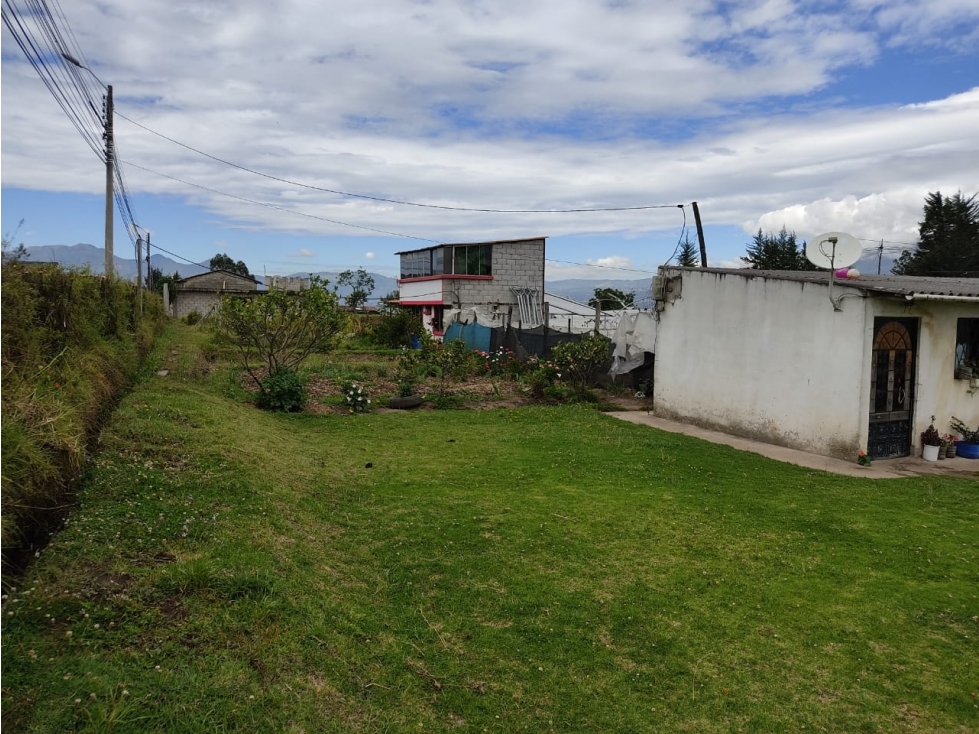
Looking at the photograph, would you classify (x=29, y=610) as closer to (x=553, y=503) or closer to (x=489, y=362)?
(x=553, y=503)

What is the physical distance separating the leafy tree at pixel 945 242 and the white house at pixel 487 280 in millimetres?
17255

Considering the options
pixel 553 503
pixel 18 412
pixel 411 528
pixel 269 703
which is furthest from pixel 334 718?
pixel 553 503

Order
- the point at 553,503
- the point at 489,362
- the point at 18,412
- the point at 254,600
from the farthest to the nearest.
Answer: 1. the point at 489,362
2. the point at 553,503
3. the point at 18,412
4. the point at 254,600

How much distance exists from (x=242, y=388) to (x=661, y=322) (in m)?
8.42

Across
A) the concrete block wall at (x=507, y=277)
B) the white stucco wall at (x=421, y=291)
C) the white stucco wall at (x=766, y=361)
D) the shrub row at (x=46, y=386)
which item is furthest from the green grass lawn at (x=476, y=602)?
the white stucco wall at (x=421, y=291)

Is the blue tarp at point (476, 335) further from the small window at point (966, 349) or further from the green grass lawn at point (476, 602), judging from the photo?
the green grass lawn at point (476, 602)

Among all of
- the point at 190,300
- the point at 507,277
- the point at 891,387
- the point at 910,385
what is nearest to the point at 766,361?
the point at 891,387

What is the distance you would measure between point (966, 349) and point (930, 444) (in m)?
1.86

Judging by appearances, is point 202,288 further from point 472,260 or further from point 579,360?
point 579,360

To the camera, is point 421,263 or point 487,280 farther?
point 421,263

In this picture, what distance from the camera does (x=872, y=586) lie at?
17.1ft

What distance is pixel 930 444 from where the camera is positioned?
32.6 feet

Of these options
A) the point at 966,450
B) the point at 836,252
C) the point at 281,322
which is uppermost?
the point at 836,252

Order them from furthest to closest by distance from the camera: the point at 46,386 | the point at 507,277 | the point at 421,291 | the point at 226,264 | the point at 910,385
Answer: the point at 226,264
the point at 421,291
the point at 507,277
the point at 910,385
the point at 46,386
